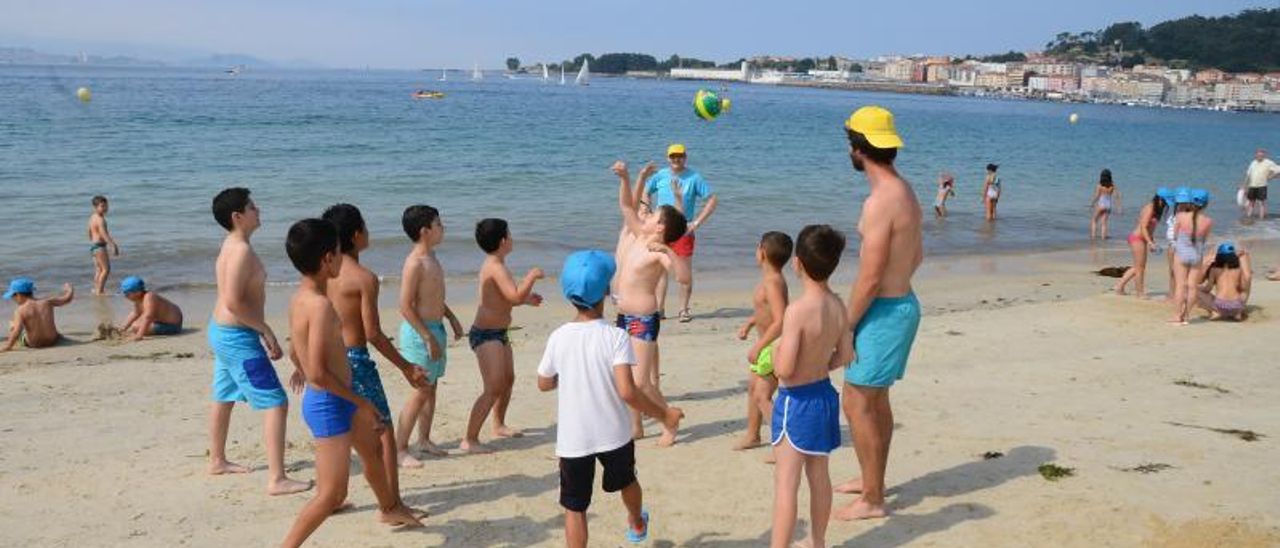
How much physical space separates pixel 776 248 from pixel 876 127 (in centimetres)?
83

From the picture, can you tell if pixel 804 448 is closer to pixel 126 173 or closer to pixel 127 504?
pixel 127 504

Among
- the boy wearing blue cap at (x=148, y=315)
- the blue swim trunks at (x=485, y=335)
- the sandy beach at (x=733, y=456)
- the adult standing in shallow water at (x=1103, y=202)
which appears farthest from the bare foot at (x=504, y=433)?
the adult standing in shallow water at (x=1103, y=202)

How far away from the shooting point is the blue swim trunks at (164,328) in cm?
1112

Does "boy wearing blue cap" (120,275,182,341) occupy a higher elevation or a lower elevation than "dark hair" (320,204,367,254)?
lower

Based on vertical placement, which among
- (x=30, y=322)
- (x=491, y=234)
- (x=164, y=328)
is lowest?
(x=164, y=328)

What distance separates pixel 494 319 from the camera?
629cm

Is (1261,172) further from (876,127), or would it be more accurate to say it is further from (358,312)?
(358,312)

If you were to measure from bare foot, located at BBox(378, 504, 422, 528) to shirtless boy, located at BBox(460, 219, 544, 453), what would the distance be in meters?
1.24

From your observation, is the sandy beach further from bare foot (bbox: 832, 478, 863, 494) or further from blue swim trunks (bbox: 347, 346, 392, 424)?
blue swim trunks (bbox: 347, 346, 392, 424)

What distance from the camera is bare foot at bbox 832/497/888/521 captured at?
17.8ft

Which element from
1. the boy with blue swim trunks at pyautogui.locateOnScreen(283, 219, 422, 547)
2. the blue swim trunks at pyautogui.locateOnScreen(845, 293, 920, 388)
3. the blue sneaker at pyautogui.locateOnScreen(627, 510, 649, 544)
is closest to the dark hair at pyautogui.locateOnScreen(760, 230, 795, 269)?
the blue swim trunks at pyautogui.locateOnScreen(845, 293, 920, 388)

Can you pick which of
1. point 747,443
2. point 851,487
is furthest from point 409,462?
point 851,487

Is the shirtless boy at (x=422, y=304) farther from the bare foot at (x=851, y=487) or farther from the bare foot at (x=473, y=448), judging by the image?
the bare foot at (x=851, y=487)

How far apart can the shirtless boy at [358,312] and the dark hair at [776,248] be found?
193 cm
